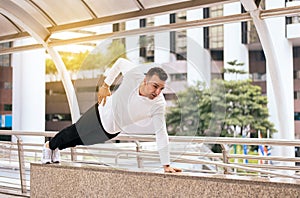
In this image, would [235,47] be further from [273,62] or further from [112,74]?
[112,74]

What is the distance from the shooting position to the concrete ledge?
13.0 feet

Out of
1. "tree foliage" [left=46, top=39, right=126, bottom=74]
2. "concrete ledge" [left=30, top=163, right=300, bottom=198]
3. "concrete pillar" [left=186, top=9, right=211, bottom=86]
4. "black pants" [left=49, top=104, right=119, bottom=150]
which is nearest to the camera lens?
"concrete ledge" [left=30, top=163, right=300, bottom=198]

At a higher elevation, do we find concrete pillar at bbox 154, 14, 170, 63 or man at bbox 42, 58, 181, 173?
concrete pillar at bbox 154, 14, 170, 63

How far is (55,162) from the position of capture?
5.50 meters

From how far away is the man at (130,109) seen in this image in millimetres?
4137

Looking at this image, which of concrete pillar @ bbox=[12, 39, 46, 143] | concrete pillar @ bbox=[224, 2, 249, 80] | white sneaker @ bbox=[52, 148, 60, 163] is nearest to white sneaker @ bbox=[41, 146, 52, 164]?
white sneaker @ bbox=[52, 148, 60, 163]

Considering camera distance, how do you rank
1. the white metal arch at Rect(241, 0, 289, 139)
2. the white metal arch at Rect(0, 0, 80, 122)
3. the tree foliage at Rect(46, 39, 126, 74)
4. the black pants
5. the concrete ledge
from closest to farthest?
the concrete ledge, the tree foliage at Rect(46, 39, 126, 74), the black pants, the white metal arch at Rect(241, 0, 289, 139), the white metal arch at Rect(0, 0, 80, 122)

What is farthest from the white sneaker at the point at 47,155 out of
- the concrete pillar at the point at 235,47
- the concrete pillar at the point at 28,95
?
the concrete pillar at the point at 235,47

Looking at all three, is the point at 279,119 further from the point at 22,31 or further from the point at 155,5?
the point at 22,31

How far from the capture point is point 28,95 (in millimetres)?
17797

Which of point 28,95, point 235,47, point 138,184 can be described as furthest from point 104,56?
point 235,47

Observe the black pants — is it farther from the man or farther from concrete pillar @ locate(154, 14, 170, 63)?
concrete pillar @ locate(154, 14, 170, 63)

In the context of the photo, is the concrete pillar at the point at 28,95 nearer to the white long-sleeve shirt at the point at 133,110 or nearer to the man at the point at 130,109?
the man at the point at 130,109

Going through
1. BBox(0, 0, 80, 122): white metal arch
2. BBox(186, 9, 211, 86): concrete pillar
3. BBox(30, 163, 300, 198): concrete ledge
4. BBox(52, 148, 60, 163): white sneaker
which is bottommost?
BBox(30, 163, 300, 198): concrete ledge
